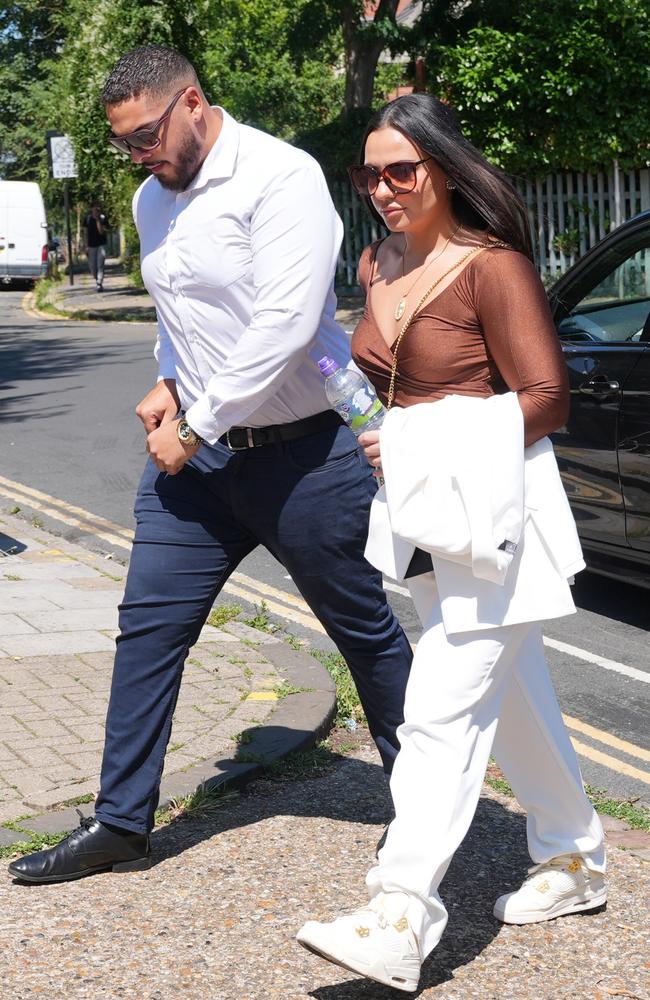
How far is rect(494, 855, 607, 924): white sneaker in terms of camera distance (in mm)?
3371

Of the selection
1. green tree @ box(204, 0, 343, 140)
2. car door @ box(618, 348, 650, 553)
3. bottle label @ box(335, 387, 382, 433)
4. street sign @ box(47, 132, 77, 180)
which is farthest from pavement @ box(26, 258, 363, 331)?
bottle label @ box(335, 387, 382, 433)

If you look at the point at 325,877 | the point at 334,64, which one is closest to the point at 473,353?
the point at 325,877

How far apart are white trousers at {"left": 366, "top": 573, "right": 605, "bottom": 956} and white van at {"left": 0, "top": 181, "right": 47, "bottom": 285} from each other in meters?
35.3

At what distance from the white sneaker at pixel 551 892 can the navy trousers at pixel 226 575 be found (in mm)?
534

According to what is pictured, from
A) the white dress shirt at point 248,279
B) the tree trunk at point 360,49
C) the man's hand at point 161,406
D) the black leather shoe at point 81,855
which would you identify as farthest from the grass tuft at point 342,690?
the tree trunk at point 360,49

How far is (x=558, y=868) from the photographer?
339 centimetres

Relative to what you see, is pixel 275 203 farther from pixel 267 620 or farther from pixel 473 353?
pixel 267 620

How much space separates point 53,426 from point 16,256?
25.3 metres

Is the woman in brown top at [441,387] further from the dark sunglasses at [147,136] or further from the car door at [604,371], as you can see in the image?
the car door at [604,371]

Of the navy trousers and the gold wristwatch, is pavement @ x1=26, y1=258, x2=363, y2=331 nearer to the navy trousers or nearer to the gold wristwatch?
the navy trousers

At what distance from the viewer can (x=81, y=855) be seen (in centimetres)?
368

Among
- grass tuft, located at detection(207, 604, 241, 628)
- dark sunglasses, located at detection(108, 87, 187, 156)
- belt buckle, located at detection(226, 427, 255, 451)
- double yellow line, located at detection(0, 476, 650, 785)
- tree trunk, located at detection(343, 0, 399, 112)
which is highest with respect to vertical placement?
tree trunk, located at detection(343, 0, 399, 112)

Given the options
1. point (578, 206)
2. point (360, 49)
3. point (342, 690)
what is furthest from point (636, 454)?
point (360, 49)

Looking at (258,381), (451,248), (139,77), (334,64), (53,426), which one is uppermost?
(334,64)
